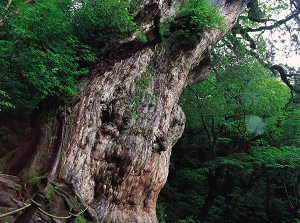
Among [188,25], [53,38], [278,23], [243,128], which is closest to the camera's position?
[53,38]

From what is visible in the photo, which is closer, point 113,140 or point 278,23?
point 113,140

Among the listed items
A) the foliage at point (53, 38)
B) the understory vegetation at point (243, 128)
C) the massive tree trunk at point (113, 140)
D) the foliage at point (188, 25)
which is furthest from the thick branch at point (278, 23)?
the foliage at point (53, 38)

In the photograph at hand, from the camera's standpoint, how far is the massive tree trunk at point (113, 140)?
5293 mm

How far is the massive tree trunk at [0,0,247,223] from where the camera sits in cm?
529

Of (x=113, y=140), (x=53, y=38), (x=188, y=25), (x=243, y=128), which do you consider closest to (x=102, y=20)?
(x=53, y=38)

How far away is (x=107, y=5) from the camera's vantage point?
18.3 feet

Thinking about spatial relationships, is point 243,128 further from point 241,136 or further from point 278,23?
point 278,23

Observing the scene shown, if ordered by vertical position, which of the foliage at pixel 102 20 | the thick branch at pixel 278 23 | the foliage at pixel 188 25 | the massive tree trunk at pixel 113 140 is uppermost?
the thick branch at pixel 278 23

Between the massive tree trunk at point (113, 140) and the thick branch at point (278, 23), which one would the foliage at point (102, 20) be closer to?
the massive tree trunk at point (113, 140)

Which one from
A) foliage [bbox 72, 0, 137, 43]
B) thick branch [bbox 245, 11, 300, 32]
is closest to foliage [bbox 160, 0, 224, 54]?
foliage [bbox 72, 0, 137, 43]

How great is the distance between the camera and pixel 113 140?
6.04m

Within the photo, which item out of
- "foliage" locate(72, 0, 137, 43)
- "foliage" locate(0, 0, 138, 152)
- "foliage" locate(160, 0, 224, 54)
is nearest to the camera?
"foliage" locate(0, 0, 138, 152)

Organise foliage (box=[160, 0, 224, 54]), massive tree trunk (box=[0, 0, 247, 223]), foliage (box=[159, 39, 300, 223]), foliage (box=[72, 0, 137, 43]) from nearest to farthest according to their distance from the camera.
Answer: massive tree trunk (box=[0, 0, 247, 223]), foliage (box=[72, 0, 137, 43]), foliage (box=[160, 0, 224, 54]), foliage (box=[159, 39, 300, 223])

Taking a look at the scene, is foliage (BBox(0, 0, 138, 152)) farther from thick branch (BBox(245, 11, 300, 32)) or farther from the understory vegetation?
thick branch (BBox(245, 11, 300, 32))
